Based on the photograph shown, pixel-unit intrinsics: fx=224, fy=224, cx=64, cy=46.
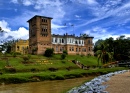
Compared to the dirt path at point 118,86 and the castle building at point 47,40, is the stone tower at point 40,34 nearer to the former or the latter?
the castle building at point 47,40

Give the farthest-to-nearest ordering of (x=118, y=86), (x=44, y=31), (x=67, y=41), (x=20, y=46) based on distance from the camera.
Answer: (x=20, y=46), (x=67, y=41), (x=44, y=31), (x=118, y=86)

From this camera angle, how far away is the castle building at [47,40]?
261ft

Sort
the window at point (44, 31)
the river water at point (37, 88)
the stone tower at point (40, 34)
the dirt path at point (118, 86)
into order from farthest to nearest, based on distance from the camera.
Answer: the window at point (44, 31), the stone tower at point (40, 34), the river water at point (37, 88), the dirt path at point (118, 86)

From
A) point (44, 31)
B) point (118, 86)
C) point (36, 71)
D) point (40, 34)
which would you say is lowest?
point (36, 71)

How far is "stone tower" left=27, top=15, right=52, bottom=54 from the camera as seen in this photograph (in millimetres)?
79250

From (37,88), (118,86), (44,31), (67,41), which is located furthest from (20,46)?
(118,86)

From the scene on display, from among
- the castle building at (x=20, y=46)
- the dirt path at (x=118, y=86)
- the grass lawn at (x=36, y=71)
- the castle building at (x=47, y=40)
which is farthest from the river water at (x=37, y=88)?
the castle building at (x=20, y=46)

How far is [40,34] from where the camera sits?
3157 inches

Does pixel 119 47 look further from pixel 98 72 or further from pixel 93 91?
pixel 93 91

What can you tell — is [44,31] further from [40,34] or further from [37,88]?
[37,88]

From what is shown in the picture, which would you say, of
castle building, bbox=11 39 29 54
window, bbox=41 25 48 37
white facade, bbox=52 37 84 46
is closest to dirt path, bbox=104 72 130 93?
window, bbox=41 25 48 37

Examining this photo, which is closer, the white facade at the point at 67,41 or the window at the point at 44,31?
the window at the point at 44,31

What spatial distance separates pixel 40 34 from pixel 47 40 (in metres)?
3.46

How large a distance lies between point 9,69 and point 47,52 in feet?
90.9
